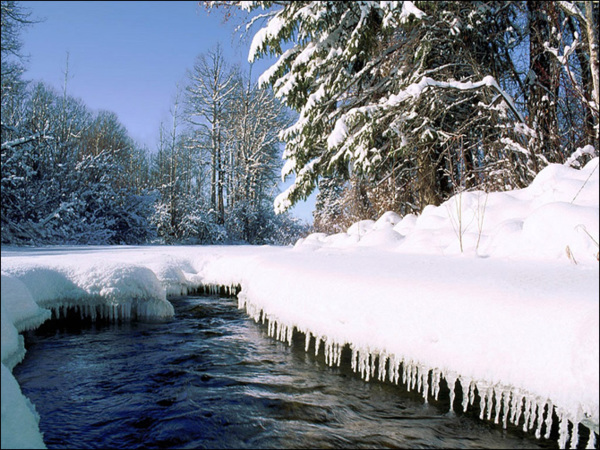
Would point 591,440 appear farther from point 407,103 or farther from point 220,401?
point 407,103

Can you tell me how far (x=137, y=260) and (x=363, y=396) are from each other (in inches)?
171

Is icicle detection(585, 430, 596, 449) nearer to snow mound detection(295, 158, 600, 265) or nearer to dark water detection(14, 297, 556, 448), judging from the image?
dark water detection(14, 297, 556, 448)

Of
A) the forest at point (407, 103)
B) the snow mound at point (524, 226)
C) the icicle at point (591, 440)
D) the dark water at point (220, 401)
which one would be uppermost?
the forest at point (407, 103)

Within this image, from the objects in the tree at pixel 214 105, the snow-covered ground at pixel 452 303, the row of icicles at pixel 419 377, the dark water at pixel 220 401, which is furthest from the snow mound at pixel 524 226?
the tree at pixel 214 105

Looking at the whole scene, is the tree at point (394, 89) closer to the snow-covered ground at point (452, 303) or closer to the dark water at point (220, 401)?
the snow-covered ground at point (452, 303)

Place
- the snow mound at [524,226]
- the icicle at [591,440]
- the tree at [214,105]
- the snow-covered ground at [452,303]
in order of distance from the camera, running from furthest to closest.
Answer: the tree at [214,105], the snow mound at [524,226], the icicle at [591,440], the snow-covered ground at [452,303]

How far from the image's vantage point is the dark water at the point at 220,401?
2.05 m

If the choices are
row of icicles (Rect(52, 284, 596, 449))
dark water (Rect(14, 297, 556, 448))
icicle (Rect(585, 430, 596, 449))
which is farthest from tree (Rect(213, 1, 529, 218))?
icicle (Rect(585, 430, 596, 449))

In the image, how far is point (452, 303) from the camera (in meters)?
1.85

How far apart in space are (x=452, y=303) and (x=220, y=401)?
1663 millimetres

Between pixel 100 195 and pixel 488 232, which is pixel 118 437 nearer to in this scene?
pixel 488 232

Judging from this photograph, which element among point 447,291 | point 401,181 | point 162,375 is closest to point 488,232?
point 447,291

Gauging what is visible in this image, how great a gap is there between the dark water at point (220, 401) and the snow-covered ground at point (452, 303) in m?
0.18

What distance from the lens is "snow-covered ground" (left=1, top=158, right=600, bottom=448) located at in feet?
4.75
